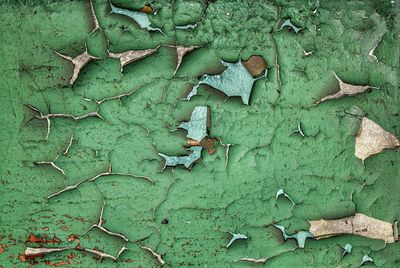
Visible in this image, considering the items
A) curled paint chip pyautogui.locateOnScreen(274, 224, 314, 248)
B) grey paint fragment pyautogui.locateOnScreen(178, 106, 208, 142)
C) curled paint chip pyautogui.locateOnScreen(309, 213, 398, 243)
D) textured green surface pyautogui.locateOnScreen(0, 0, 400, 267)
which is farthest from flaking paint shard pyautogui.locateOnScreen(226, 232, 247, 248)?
grey paint fragment pyautogui.locateOnScreen(178, 106, 208, 142)

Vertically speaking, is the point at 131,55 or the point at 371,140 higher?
the point at 131,55

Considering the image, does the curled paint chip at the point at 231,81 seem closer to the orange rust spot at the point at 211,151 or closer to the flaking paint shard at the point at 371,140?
the orange rust spot at the point at 211,151

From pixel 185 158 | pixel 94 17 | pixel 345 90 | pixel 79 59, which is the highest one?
pixel 94 17

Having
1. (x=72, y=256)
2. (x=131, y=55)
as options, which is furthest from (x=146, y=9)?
(x=72, y=256)

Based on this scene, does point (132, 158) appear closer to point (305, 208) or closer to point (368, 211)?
point (305, 208)

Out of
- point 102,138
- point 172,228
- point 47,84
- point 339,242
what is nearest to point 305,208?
point 339,242

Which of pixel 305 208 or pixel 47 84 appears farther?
pixel 305 208

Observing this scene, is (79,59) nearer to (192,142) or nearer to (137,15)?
(137,15)

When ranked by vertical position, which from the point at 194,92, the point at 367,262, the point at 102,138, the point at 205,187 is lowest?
the point at 367,262
